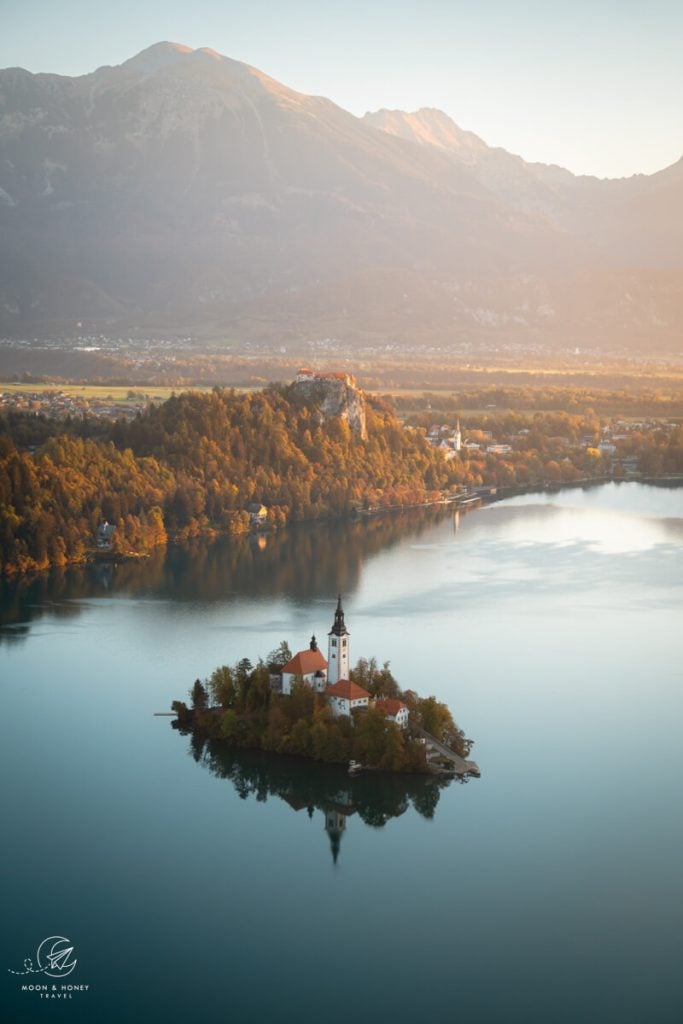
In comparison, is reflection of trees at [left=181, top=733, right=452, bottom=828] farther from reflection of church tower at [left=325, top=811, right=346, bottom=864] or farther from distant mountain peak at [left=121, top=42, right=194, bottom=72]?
distant mountain peak at [left=121, top=42, right=194, bottom=72]

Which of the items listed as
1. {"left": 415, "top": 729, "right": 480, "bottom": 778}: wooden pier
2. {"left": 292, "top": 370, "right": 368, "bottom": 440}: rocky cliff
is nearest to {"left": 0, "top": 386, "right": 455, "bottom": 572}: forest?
{"left": 292, "top": 370, "right": 368, "bottom": 440}: rocky cliff

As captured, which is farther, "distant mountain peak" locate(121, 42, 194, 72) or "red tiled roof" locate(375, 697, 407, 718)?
"distant mountain peak" locate(121, 42, 194, 72)

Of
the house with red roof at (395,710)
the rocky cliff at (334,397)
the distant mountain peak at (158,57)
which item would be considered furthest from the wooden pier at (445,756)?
the distant mountain peak at (158,57)

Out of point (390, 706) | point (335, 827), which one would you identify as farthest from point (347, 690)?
point (335, 827)

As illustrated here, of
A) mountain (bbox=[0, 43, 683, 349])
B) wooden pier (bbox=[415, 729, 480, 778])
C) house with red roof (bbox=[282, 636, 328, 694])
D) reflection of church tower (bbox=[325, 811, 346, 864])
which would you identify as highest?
mountain (bbox=[0, 43, 683, 349])

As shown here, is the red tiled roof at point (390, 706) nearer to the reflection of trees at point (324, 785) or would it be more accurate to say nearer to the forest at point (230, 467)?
the reflection of trees at point (324, 785)

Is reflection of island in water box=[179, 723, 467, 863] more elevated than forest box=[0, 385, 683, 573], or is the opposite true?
forest box=[0, 385, 683, 573]
